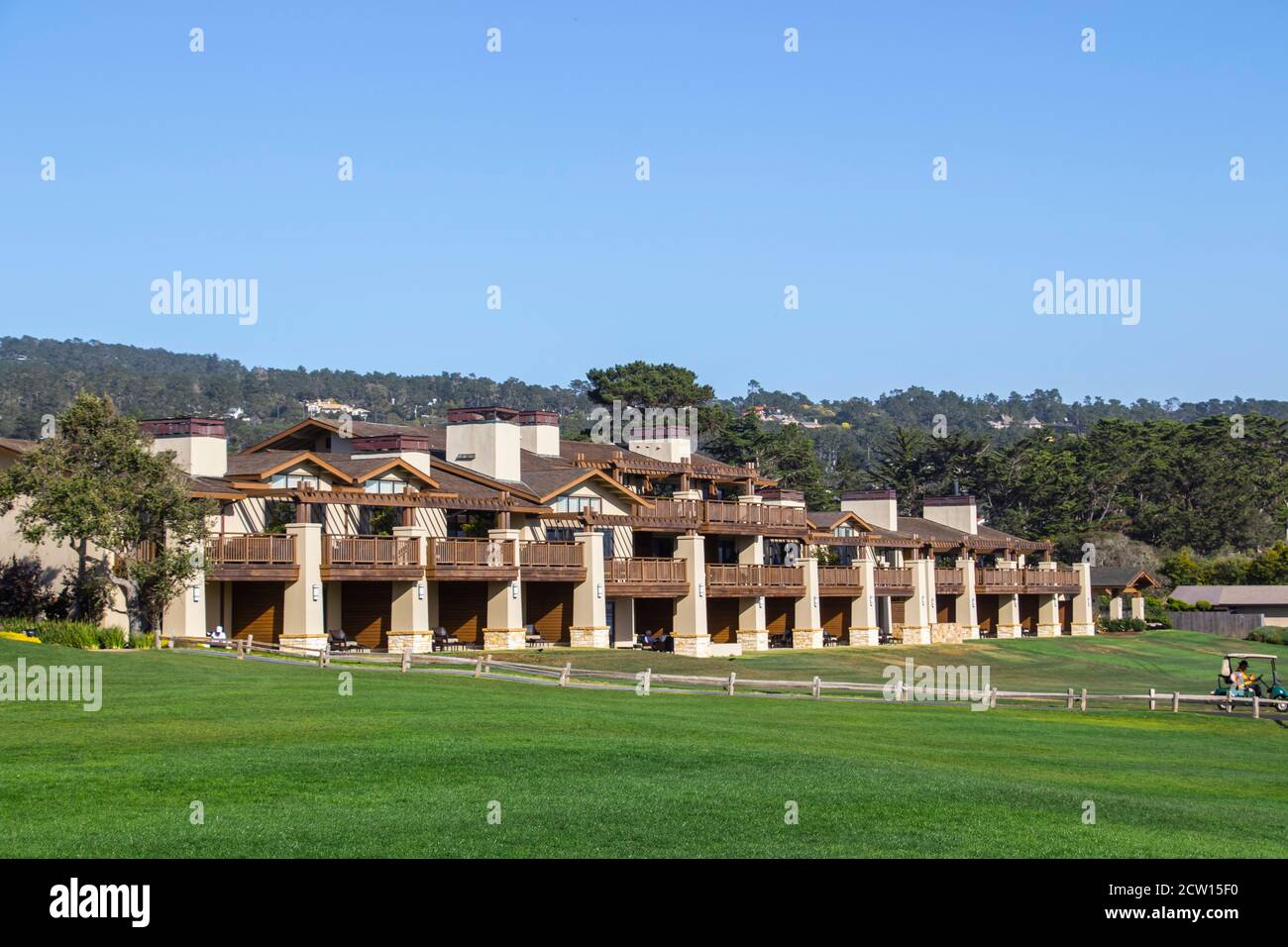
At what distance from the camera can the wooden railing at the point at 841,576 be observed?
8125cm

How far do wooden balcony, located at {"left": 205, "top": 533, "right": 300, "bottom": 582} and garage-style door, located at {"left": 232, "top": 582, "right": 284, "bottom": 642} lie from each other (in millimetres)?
2207

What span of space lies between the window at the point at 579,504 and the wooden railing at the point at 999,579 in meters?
33.7

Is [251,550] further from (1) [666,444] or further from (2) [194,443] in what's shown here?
(1) [666,444]

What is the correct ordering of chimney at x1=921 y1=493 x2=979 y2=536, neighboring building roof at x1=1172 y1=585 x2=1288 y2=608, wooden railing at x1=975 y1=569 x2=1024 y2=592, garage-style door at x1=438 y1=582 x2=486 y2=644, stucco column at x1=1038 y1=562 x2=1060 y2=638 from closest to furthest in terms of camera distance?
1. garage-style door at x1=438 y1=582 x2=486 y2=644
2. wooden railing at x1=975 y1=569 x2=1024 y2=592
3. chimney at x1=921 y1=493 x2=979 y2=536
4. stucco column at x1=1038 y1=562 x2=1060 y2=638
5. neighboring building roof at x1=1172 y1=585 x2=1288 y2=608

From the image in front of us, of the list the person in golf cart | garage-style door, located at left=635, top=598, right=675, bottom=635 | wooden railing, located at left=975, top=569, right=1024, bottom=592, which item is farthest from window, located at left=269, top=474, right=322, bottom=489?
wooden railing, located at left=975, top=569, right=1024, bottom=592

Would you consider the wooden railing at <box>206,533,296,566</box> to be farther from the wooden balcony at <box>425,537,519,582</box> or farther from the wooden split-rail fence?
the wooden balcony at <box>425,537,519,582</box>

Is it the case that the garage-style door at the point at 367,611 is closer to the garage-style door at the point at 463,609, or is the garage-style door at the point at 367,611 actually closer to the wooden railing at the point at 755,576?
the garage-style door at the point at 463,609

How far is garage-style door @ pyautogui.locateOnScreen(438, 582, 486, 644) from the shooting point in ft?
211

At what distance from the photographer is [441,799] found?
22750mm

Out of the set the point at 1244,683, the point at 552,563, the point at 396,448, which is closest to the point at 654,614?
the point at 552,563

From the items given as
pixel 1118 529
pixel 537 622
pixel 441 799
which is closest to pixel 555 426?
pixel 537 622

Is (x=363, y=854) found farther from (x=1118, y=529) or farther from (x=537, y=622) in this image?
(x=1118, y=529)

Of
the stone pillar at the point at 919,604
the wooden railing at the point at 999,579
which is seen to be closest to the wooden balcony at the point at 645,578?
the stone pillar at the point at 919,604
